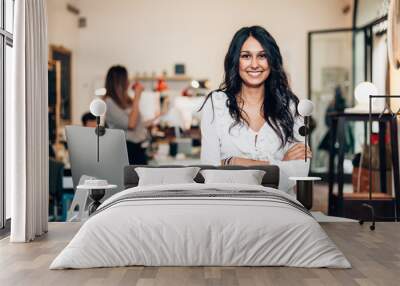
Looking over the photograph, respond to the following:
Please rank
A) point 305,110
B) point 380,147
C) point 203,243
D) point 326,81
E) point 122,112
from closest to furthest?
point 203,243 < point 305,110 < point 380,147 < point 122,112 < point 326,81

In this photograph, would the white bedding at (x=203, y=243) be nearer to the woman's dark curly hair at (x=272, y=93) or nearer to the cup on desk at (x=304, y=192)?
the cup on desk at (x=304, y=192)

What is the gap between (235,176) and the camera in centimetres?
593

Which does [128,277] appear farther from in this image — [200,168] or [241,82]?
[241,82]

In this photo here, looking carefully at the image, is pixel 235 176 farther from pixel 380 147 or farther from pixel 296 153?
pixel 380 147

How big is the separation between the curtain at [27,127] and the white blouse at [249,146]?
1738mm

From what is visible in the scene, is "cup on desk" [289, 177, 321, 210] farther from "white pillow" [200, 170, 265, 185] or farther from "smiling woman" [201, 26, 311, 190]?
"white pillow" [200, 170, 265, 185]

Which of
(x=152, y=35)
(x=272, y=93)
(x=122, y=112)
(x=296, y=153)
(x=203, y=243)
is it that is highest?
(x=152, y=35)

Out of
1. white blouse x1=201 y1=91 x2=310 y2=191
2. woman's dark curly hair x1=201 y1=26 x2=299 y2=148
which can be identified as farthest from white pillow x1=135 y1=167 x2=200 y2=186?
woman's dark curly hair x1=201 y1=26 x2=299 y2=148

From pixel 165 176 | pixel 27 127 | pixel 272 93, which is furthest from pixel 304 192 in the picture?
pixel 27 127

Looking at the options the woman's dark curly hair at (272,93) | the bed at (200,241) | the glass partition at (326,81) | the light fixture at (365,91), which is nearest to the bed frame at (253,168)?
the woman's dark curly hair at (272,93)

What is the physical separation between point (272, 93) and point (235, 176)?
1.13 m

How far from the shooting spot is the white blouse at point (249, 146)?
21.5 feet

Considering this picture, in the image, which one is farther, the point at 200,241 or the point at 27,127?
the point at 27,127

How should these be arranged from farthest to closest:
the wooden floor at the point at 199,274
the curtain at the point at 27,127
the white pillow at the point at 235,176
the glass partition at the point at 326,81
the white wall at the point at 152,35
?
the glass partition at the point at 326,81
the white wall at the point at 152,35
the white pillow at the point at 235,176
the curtain at the point at 27,127
the wooden floor at the point at 199,274
